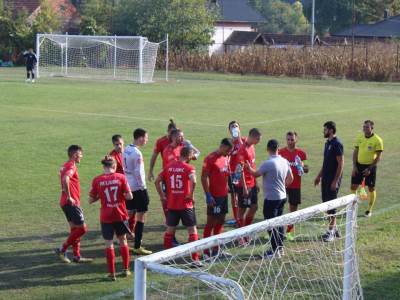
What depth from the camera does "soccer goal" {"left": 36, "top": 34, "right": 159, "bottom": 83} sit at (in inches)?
1826

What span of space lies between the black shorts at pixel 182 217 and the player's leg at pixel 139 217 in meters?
0.76

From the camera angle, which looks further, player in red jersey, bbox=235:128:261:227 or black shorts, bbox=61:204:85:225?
player in red jersey, bbox=235:128:261:227

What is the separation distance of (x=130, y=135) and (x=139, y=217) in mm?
11512

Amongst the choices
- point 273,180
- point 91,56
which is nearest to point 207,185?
point 273,180

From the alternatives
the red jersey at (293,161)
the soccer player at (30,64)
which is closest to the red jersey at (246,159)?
the red jersey at (293,161)

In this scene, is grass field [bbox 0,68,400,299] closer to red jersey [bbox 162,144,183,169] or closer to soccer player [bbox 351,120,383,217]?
soccer player [bbox 351,120,383,217]

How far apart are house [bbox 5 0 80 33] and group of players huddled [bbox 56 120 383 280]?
6013 cm

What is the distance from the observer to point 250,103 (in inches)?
1314

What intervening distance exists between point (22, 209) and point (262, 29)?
104 m

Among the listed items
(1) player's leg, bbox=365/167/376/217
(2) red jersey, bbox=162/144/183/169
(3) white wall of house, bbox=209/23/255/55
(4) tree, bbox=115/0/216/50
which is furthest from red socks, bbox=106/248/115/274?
(3) white wall of house, bbox=209/23/255/55

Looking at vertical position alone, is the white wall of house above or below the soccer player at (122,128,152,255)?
above

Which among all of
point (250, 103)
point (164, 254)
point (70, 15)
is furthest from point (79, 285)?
point (70, 15)

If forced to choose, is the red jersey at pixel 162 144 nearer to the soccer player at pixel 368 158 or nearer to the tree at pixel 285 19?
the soccer player at pixel 368 158

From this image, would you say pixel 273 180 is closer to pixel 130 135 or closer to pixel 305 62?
pixel 130 135
